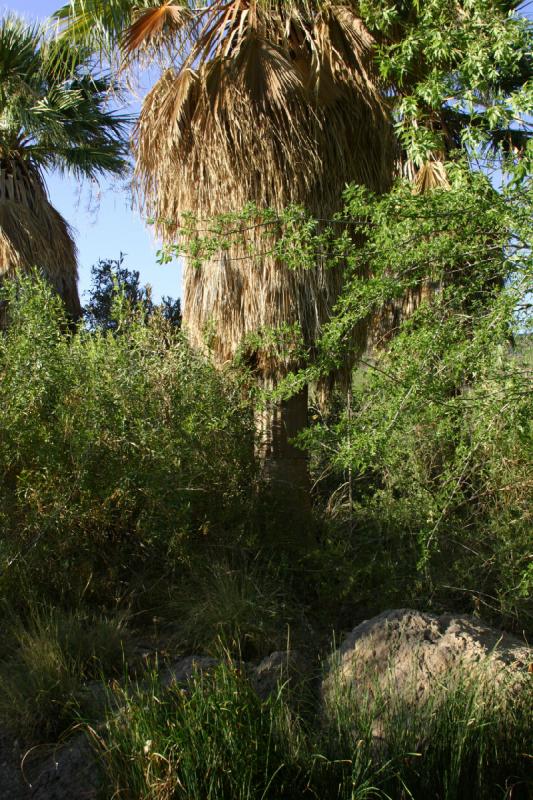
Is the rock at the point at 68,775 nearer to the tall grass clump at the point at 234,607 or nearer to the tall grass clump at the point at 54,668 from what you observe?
the tall grass clump at the point at 54,668

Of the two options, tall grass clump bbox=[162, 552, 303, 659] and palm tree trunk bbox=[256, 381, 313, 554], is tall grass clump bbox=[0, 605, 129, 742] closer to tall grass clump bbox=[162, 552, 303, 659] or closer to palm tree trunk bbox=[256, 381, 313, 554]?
tall grass clump bbox=[162, 552, 303, 659]

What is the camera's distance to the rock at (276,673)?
4.91m

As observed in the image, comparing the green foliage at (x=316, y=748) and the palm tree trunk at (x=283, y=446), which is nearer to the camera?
the green foliage at (x=316, y=748)

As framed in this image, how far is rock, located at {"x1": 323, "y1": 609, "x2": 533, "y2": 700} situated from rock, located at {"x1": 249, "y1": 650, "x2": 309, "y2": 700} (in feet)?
0.92

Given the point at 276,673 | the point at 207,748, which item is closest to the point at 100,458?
the point at 276,673

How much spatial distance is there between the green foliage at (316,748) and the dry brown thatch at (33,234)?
10.2 meters

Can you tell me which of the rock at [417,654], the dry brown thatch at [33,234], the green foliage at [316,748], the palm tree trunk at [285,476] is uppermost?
the dry brown thatch at [33,234]

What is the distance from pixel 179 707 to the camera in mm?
4031

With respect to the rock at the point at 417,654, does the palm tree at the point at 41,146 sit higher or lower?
higher

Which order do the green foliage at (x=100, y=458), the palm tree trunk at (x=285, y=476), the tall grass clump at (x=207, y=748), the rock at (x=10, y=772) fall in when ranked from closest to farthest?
the tall grass clump at (x=207, y=748) < the rock at (x=10, y=772) < the green foliage at (x=100, y=458) < the palm tree trunk at (x=285, y=476)

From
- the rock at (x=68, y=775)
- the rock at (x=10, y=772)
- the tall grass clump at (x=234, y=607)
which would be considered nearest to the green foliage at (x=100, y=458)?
the tall grass clump at (x=234, y=607)

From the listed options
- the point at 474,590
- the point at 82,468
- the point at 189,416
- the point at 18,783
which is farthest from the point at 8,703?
the point at 474,590

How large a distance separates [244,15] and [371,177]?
6.87ft

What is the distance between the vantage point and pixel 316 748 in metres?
3.88
